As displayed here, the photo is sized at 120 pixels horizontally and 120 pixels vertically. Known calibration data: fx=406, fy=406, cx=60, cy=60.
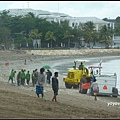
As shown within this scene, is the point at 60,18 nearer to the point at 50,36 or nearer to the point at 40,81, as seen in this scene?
the point at 50,36

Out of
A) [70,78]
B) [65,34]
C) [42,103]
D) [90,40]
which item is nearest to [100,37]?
[90,40]

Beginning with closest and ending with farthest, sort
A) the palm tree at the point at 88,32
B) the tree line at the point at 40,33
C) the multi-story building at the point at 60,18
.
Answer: the tree line at the point at 40,33
the palm tree at the point at 88,32
the multi-story building at the point at 60,18

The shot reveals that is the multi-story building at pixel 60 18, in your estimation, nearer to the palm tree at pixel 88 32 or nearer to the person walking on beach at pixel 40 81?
the palm tree at pixel 88 32

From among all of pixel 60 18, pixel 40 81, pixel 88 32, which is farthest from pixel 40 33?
pixel 40 81

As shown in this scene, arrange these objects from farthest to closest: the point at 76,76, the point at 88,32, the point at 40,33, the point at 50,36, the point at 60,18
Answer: the point at 60,18 → the point at 88,32 → the point at 40,33 → the point at 50,36 → the point at 76,76

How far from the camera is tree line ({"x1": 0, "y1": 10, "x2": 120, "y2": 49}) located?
83062 mm

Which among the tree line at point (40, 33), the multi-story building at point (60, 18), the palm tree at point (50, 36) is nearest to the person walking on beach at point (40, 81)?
the tree line at point (40, 33)

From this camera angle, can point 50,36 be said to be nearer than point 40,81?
No

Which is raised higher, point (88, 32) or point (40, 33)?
point (88, 32)

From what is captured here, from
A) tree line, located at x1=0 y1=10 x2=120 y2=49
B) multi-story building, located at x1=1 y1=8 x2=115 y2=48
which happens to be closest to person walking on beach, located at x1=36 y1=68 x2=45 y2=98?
tree line, located at x1=0 y1=10 x2=120 y2=49

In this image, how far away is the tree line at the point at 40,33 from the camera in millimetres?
83062

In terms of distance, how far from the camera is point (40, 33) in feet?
285

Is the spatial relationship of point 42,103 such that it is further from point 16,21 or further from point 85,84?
point 16,21

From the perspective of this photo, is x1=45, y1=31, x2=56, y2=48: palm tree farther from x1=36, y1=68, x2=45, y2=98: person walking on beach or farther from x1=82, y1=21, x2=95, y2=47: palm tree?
x1=36, y1=68, x2=45, y2=98: person walking on beach
